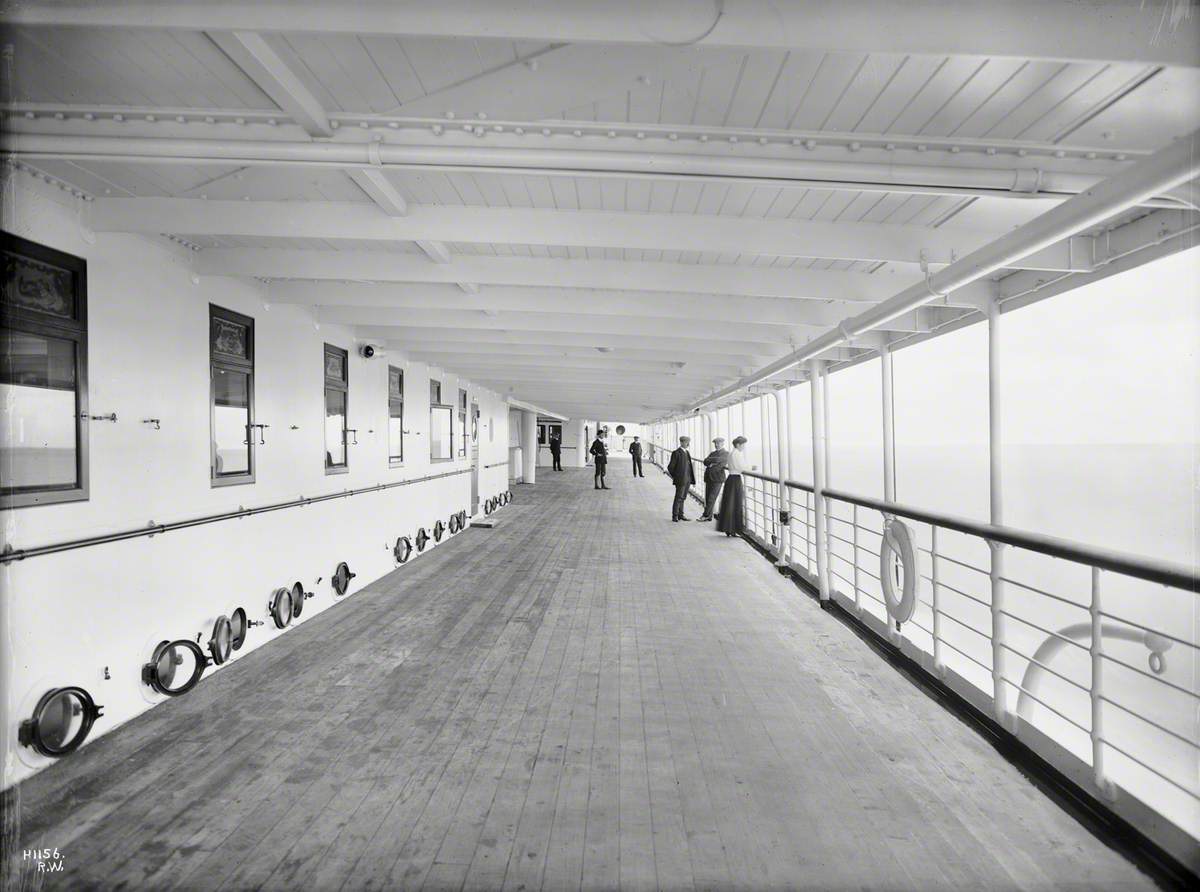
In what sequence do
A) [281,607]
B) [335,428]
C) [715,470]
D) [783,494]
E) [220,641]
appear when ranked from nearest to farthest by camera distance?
1. [220,641]
2. [281,607]
3. [335,428]
4. [783,494]
5. [715,470]

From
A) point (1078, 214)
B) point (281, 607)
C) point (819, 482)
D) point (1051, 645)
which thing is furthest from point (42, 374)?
point (819, 482)

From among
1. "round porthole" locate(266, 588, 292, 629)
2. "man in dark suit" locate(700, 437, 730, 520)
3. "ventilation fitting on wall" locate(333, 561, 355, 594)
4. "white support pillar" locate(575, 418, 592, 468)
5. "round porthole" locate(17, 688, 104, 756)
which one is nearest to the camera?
"round porthole" locate(17, 688, 104, 756)

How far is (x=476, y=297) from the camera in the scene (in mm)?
4039

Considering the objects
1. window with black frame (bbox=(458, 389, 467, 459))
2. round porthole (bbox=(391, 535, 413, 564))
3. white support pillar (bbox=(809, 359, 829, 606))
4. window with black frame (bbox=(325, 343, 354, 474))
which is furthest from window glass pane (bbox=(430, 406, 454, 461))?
white support pillar (bbox=(809, 359, 829, 606))

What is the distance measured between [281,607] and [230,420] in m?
1.16

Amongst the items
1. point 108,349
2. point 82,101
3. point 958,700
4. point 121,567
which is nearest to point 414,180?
point 82,101

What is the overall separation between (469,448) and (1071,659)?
17371 mm

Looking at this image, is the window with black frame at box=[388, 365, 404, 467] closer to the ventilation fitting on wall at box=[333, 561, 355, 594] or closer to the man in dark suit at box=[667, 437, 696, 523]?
the ventilation fitting on wall at box=[333, 561, 355, 594]

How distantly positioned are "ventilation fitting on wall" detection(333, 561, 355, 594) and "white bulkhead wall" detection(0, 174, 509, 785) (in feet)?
0.22

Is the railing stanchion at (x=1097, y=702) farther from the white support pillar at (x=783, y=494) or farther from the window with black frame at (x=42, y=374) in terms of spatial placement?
the white support pillar at (x=783, y=494)

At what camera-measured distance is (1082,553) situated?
72.3 inches

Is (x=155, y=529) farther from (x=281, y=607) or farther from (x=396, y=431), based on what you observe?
(x=396, y=431)

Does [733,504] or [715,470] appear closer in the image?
[733,504]

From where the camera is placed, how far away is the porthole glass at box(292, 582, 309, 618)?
3920mm
